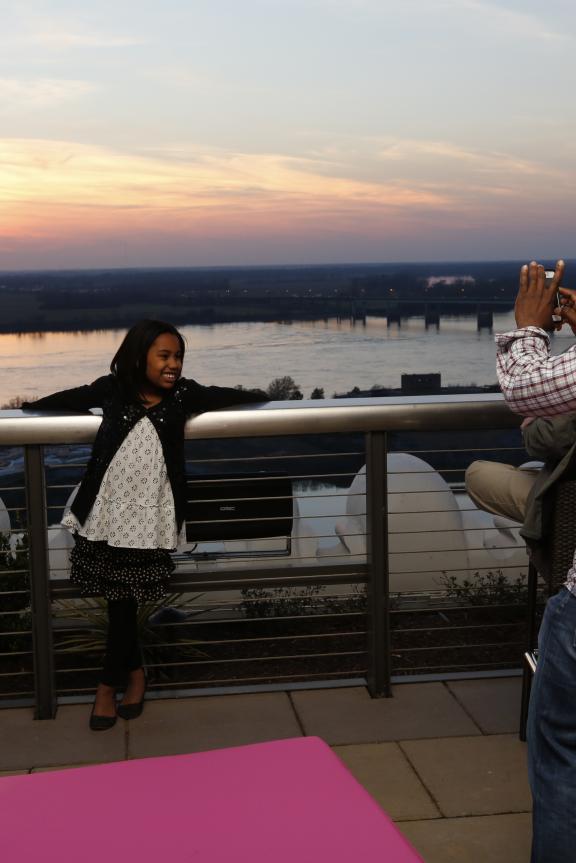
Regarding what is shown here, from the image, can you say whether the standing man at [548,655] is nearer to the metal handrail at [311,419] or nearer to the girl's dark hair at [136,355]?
the metal handrail at [311,419]

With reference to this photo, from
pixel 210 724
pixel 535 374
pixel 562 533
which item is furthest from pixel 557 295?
pixel 210 724

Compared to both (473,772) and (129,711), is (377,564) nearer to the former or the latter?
(473,772)

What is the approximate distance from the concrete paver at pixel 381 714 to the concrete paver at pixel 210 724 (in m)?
0.09

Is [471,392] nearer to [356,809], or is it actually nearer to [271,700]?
[271,700]

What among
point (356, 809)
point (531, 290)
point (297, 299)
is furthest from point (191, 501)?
point (297, 299)

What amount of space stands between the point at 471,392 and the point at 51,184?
2177 centimetres

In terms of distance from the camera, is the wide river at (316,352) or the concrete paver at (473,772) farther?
the wide river at (316,352)

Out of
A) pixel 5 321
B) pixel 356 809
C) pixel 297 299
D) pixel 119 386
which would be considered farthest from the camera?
pixel 297 299

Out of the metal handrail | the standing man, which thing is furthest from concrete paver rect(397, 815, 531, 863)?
the metal handrail

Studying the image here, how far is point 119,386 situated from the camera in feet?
12.2

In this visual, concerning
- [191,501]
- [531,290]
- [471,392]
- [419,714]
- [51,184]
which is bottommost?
[419,714]

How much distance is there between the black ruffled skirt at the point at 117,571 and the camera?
12.2 ft

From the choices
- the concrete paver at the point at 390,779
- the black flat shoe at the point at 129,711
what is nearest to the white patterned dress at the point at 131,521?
the black flat shoe at the point at 129,711

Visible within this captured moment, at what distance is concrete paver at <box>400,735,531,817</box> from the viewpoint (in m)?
3.18
